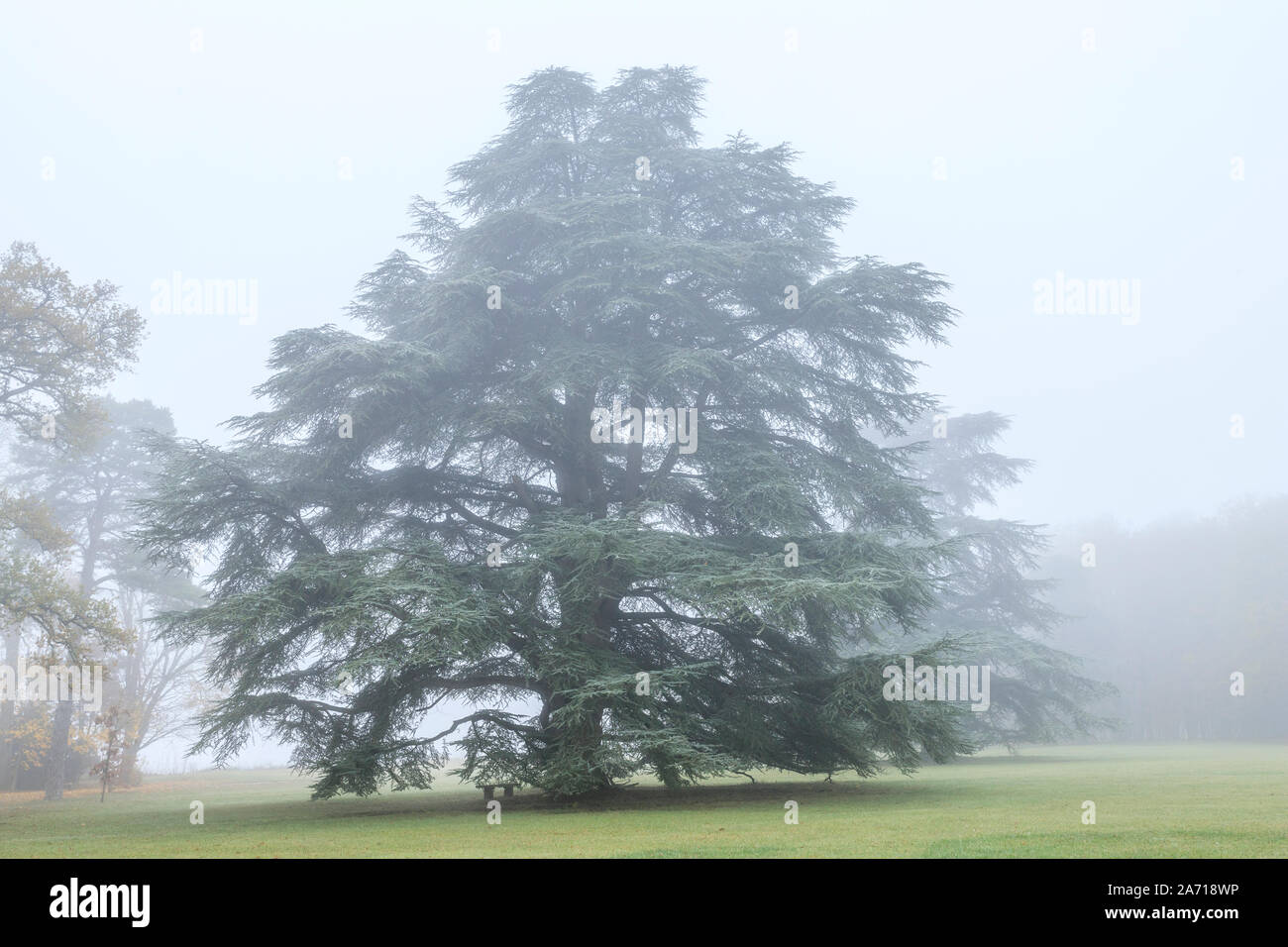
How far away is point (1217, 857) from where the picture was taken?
953cm

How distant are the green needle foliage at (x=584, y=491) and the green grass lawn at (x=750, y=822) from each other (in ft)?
3.65

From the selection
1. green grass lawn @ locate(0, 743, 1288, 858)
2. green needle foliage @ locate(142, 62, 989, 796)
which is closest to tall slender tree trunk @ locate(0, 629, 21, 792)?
green grass lawn @ locate(0, 743, 1288, 858)

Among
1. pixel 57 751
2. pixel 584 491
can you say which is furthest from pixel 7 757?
pixel 584 491

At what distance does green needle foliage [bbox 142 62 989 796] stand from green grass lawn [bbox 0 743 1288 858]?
1.11 metres

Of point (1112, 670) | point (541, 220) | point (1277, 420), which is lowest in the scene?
point (1112, 670)

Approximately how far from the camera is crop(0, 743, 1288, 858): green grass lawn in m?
11.2

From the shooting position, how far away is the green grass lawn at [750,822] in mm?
11227

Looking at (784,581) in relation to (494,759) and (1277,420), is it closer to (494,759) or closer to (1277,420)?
(494,759)

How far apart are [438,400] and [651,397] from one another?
4441mm

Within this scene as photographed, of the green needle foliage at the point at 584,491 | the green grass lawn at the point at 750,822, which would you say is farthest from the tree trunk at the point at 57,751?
the green needle foliage at the point at 584,491

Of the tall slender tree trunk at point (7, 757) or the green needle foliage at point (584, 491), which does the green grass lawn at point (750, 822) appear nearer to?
the green needle foliage at point (584, 491)

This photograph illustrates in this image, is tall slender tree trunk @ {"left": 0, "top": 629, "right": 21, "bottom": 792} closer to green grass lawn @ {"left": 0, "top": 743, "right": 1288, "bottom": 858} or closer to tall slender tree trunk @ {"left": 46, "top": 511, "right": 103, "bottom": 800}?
tall slender tree trunk @ {"left": 46, "top": 511, "right": 103, "bottom": 800}
